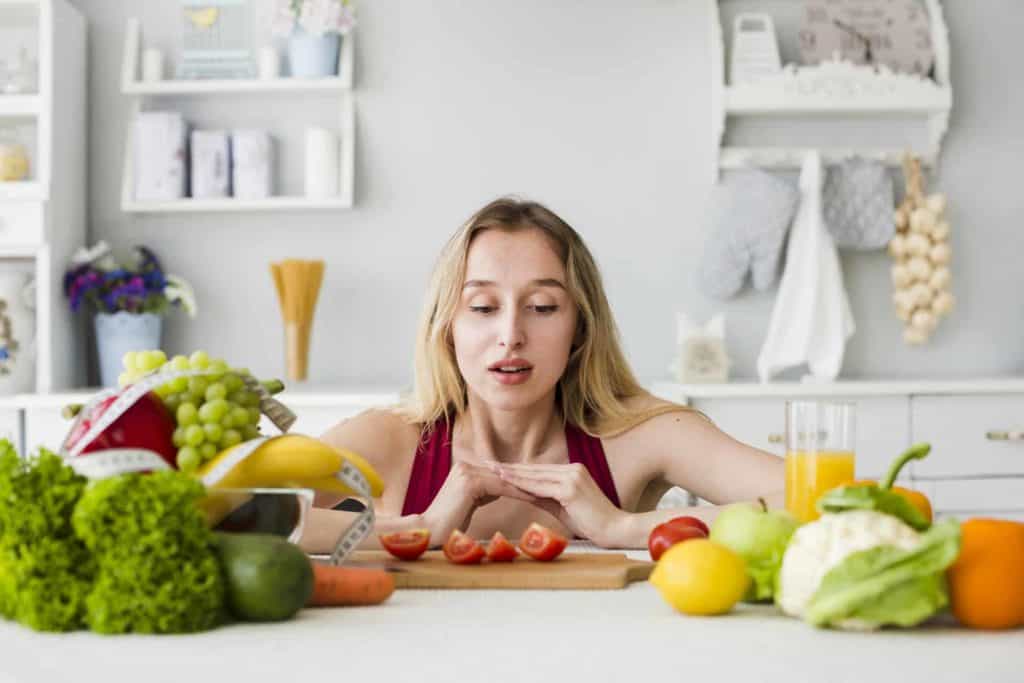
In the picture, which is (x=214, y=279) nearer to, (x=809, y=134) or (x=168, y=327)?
(x=168, y=327)

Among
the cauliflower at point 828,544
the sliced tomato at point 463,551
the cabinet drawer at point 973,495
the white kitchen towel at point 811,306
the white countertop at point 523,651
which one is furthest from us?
the white kitchen towel at point 811,306

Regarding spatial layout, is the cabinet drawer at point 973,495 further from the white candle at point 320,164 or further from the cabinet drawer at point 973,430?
the white candle at point 320,164

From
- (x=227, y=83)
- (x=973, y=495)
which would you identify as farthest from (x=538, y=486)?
(x=227, y=83)

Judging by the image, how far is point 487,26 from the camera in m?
4.00

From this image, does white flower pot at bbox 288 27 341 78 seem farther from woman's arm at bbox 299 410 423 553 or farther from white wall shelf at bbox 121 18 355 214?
woman's arm at bbox 299 410 423 553

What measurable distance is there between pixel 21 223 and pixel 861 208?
8.39 ft

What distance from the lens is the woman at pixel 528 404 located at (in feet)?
6.45

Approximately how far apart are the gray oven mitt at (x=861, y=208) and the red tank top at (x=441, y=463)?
202 cm

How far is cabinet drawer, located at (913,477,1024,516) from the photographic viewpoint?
349 cm

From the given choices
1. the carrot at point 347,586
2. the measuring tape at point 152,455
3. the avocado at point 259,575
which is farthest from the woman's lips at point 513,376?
the avocado at point 259,575

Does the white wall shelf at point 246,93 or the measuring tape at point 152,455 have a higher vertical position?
the white wall shelf at point 246,93

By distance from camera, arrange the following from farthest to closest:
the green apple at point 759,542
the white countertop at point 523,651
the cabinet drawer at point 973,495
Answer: the cabinet drawer at point 973,495 → the green apple at point 759,542 → the white countertop at point 523,651

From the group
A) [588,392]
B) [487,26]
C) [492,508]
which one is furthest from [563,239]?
[487,26]

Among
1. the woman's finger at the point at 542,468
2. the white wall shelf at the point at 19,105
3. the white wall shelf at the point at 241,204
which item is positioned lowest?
the woman's finger at the point at 542,468
